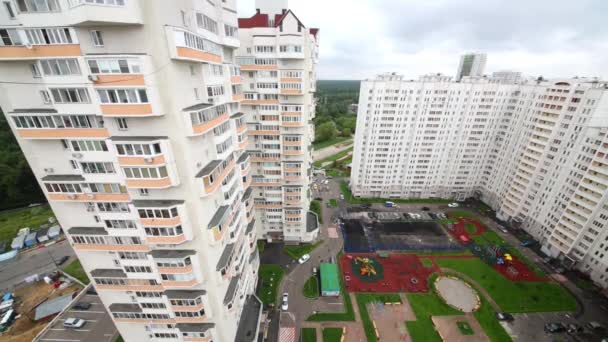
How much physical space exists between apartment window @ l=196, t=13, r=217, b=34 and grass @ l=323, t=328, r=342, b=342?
42971 millimetres

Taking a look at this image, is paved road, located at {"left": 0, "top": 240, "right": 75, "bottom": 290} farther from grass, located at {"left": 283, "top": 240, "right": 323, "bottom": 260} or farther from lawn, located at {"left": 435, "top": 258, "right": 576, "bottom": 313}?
lawn, located at {"left": 435, "top": 258, "right": 576, "bottom": 313}

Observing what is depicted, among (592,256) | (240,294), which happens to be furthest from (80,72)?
(592,256)

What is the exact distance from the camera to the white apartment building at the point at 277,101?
3659cm

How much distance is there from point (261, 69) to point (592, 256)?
236ft

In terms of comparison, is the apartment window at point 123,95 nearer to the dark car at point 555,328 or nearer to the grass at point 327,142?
the dark car at point 555,328

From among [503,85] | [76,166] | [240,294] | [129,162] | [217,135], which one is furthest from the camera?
[503,85]

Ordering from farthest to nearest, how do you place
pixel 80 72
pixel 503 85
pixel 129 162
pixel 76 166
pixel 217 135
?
pixel 503 85 → pixel 217 135 → pixel 76 166 → pixel 129 162 → pixel 80 72

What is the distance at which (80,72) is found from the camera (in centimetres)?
1588

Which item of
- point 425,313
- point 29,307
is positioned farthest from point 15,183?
point 425,313

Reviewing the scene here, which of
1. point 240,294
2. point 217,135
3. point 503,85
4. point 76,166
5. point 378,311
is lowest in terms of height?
point 378,311

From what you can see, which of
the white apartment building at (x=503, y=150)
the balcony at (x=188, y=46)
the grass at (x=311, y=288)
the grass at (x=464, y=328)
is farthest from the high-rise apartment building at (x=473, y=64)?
the balcony at (x=188, y=46)

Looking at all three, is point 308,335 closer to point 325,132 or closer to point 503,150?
point 503,150

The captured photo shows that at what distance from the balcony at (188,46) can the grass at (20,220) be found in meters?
72.5

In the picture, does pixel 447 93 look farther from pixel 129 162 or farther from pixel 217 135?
pixel 129 162
